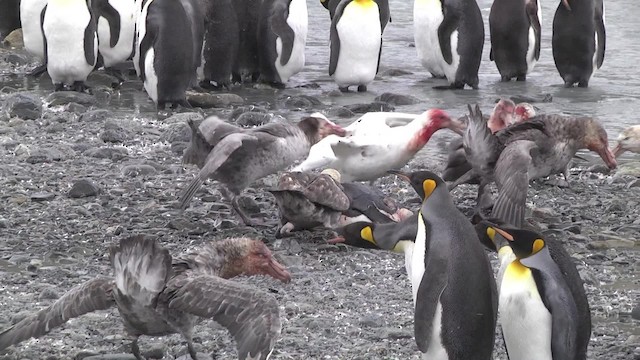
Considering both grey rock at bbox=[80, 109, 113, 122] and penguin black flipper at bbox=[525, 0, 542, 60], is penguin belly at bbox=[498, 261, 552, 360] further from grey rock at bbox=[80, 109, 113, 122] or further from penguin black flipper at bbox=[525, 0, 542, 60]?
penguin black flipper at bbox=[525, 0, 542, 60]

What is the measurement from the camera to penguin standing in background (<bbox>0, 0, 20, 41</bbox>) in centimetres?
1391

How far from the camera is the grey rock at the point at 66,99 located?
33.2 feet

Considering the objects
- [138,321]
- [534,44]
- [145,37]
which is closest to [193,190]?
[138,321]

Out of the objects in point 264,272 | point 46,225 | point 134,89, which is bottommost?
point 134,89

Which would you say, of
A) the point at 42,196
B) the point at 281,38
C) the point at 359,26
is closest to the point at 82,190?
the point at 42,196

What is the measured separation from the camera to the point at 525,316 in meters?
4.22

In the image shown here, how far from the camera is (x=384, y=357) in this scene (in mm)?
4547

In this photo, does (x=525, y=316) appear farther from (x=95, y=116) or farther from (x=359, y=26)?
(x=359, y=26)

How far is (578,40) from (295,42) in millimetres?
2977

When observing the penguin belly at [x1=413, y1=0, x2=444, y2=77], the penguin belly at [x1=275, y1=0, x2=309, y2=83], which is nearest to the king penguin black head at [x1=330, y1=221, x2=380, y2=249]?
the penguin belly at [x1=275, y1=0, x2=309, y2=83]

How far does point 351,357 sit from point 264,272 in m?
0.70


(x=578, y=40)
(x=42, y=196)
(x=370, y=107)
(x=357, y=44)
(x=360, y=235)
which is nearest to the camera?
(x=360, y=235)

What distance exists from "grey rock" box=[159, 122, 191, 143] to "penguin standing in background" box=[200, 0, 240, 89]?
2567 mm

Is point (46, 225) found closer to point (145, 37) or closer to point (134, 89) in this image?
point (145, 37)
